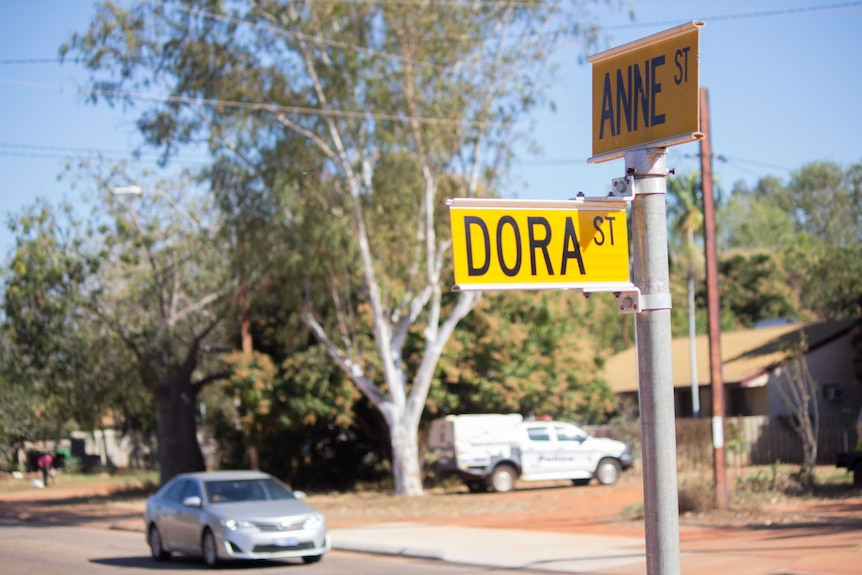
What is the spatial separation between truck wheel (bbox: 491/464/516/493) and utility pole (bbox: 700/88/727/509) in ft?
33.7

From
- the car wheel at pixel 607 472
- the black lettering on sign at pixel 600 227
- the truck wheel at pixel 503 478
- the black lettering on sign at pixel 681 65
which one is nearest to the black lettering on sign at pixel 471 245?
the black lettering on sign at pixel 600 227

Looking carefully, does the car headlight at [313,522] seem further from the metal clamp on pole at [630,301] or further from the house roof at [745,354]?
the house roof at [745,354]

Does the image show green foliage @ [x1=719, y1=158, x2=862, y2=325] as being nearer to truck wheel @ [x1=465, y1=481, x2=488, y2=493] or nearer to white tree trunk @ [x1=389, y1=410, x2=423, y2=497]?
truck wheel @ [x1=465, y1=481, x2=488, y2=493]

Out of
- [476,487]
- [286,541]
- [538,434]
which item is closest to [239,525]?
[286,541]

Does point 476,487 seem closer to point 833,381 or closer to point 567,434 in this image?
point 567,434

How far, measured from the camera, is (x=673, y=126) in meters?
4.02

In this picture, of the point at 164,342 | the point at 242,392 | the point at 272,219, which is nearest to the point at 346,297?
the point at 272,219

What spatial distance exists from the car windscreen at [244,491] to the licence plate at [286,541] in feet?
4.37

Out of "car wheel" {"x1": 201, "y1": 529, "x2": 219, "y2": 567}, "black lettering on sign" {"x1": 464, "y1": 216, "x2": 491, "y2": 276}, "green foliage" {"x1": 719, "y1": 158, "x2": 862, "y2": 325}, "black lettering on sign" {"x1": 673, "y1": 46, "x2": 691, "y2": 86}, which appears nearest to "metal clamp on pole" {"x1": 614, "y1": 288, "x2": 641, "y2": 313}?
"black lettering on sign" {"x1": 464, "y1": 216, "x2": 491, "y2": 276}

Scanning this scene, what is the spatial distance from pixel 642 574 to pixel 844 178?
6223cm

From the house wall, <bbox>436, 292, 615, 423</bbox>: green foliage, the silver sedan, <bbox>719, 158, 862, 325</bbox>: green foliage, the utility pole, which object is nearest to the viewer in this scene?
the silver sedan

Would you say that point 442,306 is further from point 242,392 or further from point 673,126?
point 673,126

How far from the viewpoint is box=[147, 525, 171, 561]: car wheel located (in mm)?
16703

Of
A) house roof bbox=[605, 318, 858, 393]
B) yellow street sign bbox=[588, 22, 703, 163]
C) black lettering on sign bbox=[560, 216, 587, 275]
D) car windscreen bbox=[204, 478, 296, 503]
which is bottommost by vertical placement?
car windscreen bbox=[204, 478, 296, 503]
